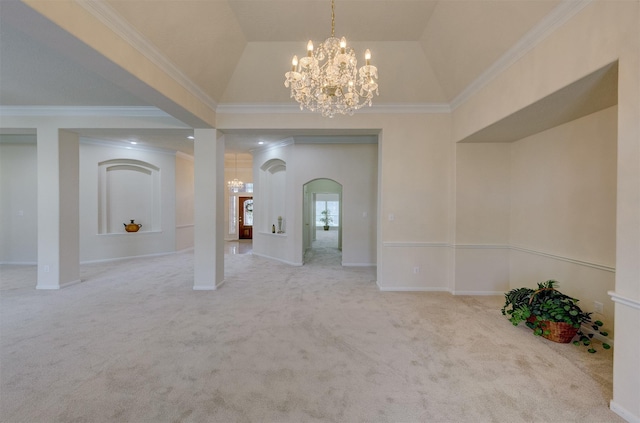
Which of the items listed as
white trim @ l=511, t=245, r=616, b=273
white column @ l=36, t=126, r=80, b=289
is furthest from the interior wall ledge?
white column @ l=36, t=126, r=80, b=289

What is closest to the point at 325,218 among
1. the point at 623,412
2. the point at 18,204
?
the point at 18,204

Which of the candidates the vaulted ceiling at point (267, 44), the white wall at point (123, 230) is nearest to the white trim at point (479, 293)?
the vaulted ceiling at point (267, 44)

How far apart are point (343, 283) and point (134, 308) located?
322cm

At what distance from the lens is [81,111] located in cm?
437

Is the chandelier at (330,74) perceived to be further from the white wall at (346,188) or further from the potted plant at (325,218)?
the potted plant at (325,218)

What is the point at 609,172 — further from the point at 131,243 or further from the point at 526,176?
the point at 131,243

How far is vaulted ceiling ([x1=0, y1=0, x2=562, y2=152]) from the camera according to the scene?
255cm

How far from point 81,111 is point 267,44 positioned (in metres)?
3.27

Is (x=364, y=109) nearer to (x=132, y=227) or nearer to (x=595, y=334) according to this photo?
(x=595, y=334)

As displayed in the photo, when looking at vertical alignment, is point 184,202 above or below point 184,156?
below

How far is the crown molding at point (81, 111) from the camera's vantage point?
430 centimetres

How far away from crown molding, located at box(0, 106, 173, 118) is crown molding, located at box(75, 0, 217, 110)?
3.93 ft

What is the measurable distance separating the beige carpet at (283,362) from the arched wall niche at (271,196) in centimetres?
359

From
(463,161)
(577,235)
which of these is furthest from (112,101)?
(577,235)
